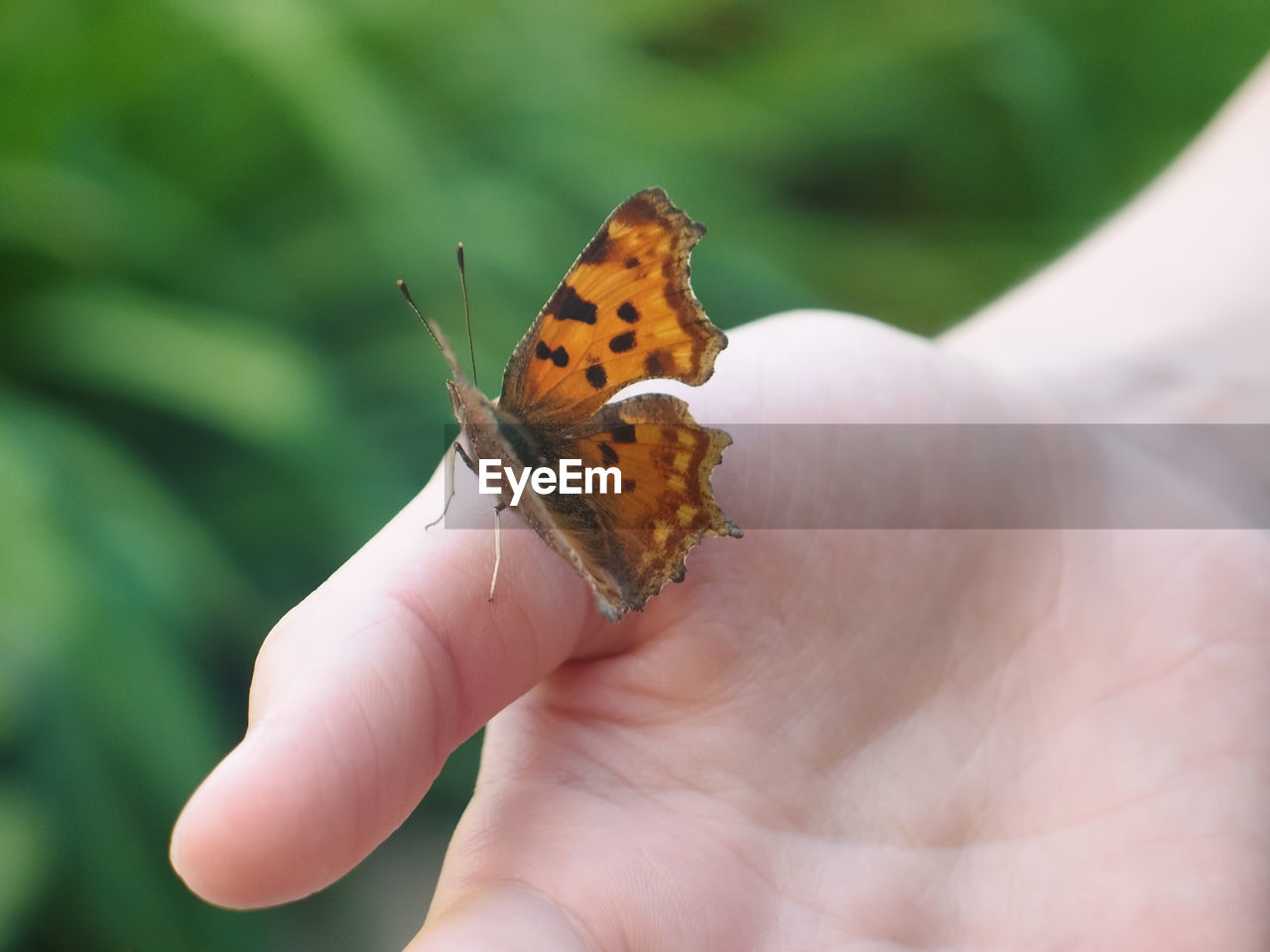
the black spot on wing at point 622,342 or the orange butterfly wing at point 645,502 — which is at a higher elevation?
the black spot on wing at point 622,342

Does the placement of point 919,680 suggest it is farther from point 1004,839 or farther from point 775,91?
point 775,91

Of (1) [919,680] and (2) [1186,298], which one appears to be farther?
(2) [1186,298]

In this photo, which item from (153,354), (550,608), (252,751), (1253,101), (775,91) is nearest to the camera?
(252,751)

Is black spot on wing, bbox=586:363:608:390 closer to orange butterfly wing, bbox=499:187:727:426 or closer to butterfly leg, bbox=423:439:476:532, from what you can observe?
orange butterfly wing, bbox=499:187:727:426

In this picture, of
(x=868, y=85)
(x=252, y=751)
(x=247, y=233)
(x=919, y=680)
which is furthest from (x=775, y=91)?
(x=252, y=751)

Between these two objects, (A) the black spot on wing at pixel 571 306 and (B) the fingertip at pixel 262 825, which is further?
(A) the black spot on wing at pixel 571 306

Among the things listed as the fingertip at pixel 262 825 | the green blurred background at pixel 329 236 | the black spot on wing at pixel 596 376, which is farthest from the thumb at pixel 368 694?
the green blurred background at pixel 329 236

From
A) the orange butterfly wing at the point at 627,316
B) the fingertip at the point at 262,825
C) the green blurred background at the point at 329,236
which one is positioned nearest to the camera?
the fingertip at the point at 262,825

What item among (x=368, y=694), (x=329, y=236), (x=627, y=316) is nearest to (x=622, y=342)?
(x=627, y=316)

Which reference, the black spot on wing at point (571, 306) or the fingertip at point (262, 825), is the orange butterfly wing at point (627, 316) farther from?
the fingertip at point (262, 825)
